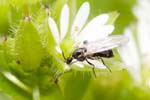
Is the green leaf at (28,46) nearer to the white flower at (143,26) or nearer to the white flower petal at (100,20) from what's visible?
the white flower petal at (100,20)

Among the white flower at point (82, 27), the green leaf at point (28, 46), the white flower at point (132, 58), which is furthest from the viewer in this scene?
the white flower at point (132, 58)

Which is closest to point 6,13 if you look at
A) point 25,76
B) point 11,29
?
point 11,29

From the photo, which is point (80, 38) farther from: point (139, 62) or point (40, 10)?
point (139, 62)

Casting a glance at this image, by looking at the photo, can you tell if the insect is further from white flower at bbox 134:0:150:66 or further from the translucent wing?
white flower at bbox 134:0:150:66

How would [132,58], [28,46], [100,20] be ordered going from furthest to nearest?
[132,58] < [100,20] < [28,46]

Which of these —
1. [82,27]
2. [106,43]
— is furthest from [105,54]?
[82,27]

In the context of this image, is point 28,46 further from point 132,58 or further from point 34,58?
point 132,58

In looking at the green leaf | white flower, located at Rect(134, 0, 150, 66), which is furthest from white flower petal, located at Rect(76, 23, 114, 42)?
white flower, located at Rect(134, 0, 150, 66)

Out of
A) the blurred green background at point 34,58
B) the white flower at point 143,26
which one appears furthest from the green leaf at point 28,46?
the white flower at point 143,26
